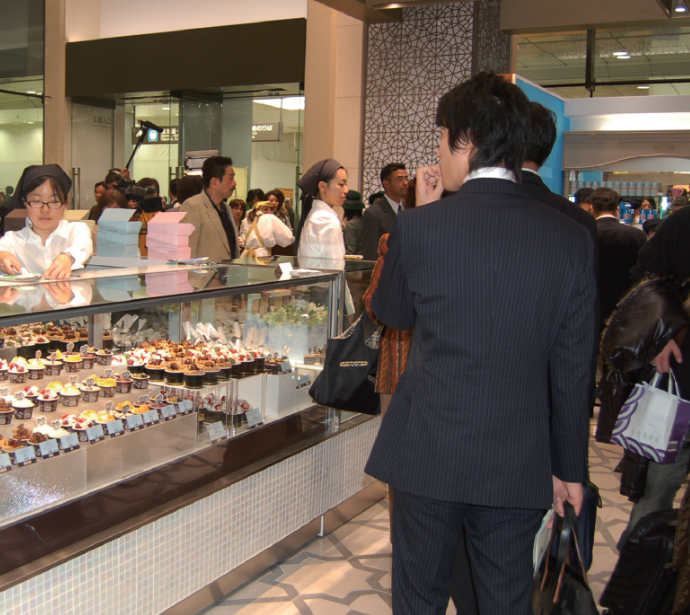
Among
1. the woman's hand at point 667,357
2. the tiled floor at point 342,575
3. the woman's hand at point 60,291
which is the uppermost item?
the woman's hand at point 60,291

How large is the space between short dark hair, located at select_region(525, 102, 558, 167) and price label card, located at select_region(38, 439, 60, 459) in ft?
5.52

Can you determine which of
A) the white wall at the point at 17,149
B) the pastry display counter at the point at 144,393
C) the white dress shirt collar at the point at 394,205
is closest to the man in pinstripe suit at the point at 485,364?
the pastry display counter at the point at 144,393

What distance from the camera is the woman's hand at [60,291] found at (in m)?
2.07

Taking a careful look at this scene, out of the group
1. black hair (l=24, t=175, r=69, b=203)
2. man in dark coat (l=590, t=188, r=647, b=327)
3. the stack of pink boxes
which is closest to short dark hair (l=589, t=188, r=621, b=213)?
man in dark coat (l=590, t=188, r=647, b=327)

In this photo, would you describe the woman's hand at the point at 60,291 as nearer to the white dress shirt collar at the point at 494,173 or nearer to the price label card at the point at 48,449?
the price label card at the point at 48,449

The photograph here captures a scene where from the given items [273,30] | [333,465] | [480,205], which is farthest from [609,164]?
[480,205]

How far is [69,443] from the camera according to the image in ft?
7.39

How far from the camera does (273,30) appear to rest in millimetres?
9516

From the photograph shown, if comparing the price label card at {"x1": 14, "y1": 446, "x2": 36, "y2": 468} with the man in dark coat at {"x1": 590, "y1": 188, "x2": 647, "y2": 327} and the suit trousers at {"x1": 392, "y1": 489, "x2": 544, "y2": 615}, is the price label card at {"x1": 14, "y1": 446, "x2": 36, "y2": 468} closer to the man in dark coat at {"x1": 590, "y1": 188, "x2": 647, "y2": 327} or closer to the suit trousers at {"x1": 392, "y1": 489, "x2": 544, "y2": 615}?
the suit trousers at {"x1": 392, "y1": 489, "x2": 544, "y2": 615}

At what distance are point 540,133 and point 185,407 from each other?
1579mm

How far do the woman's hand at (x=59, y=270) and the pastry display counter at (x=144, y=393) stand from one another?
0.37 ft

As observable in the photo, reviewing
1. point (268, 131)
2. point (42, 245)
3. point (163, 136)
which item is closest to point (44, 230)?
point (42, 245)

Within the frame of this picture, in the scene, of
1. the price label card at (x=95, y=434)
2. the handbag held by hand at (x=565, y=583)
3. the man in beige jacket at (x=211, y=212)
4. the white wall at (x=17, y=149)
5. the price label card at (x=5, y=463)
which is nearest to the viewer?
the handbag held by hand at (x=565, y=583)

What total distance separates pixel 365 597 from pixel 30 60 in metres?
11.3
